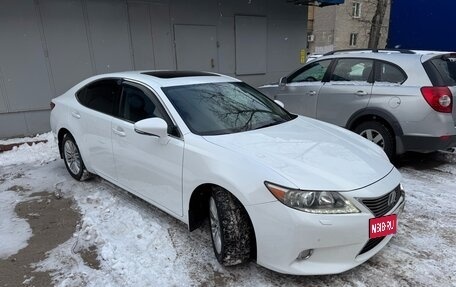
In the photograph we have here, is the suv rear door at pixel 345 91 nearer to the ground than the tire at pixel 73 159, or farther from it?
farther from it

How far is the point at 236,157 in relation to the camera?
2.73 metres

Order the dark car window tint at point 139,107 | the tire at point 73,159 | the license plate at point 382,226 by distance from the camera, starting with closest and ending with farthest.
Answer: the license plate at point 382,226, the dark car window tint at point 139,107, the tire at point 73,159

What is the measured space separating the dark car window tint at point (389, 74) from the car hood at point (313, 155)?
1.99 m

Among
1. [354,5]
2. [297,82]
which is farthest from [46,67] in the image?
[354,5]

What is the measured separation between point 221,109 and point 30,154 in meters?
4.31

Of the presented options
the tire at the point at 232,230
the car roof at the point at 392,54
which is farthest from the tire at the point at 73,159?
the car roof at the point at 392,54

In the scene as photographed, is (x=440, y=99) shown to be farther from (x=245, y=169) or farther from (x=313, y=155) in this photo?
(x=245, y=169)

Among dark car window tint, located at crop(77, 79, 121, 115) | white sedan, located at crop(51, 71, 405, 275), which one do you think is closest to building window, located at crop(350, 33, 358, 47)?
white sedan, located at crop(51, 71, 405, 275)

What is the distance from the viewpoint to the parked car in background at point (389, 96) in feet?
15.3

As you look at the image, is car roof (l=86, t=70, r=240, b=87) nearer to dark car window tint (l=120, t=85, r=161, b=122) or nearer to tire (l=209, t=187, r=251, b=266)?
dark car window tint (l=120, t=85, r=161, b=122)

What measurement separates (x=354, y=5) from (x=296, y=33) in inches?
1089

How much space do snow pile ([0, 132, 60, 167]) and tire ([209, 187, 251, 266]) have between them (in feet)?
14.0

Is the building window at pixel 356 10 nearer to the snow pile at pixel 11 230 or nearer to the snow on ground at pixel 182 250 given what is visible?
the snow on ground at pixel 182 250

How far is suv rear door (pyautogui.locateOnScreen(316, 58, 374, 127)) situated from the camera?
211 inches
